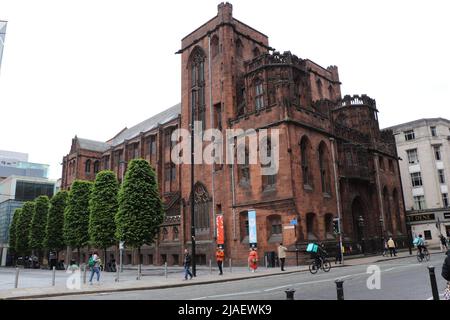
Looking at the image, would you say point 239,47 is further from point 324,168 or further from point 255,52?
point 324,168

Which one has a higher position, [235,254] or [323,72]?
[323,72]

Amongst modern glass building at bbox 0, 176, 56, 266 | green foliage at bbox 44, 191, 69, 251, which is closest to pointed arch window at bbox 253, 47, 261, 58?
green foliage at bbox 44, 191, 69, 251

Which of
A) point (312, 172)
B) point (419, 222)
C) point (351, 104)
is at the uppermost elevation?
point (351, 104)

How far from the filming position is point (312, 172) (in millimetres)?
32562

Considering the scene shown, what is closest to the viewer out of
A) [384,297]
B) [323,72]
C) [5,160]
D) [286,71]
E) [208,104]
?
[384,297]

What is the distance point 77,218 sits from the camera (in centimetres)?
4291

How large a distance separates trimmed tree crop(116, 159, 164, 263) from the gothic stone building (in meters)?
6.17

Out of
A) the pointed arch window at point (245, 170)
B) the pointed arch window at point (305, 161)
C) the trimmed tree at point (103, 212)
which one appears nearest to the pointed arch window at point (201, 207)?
the pointed arch window at point (245, 170)

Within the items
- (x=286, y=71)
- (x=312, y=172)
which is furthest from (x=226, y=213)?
(x=286, y=71)

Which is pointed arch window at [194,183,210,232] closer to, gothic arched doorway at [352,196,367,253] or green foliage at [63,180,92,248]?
green foliage at [63,180,92,248]

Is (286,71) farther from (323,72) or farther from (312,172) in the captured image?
(323,72)

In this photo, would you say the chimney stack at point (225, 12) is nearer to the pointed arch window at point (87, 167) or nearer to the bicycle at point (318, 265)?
the bicycle at point (318, 265)

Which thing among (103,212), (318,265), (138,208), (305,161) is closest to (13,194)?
(103,212)
